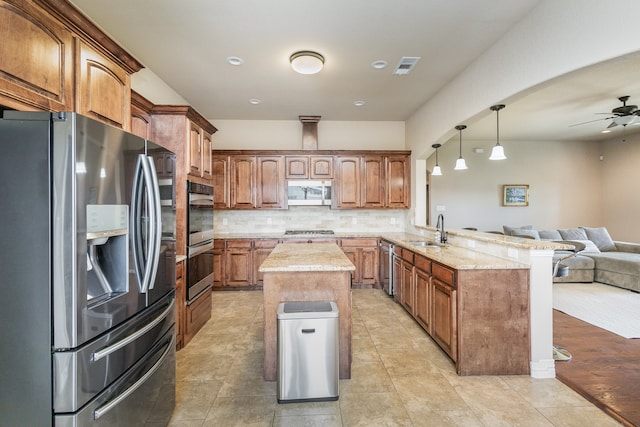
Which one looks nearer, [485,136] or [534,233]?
[534,233]

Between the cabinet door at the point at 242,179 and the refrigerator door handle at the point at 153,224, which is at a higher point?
the cabinet door at the point at 242,179

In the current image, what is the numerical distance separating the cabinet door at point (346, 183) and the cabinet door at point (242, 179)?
140cm

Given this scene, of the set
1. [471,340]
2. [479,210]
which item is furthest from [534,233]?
[471,340]

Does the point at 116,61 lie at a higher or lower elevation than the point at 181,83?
lower

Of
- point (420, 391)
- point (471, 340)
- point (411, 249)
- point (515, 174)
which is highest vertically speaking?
point (515, 174)

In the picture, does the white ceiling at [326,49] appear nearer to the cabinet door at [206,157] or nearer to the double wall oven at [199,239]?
the cabinet door at [206,157]

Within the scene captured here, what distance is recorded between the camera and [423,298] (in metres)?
3.20

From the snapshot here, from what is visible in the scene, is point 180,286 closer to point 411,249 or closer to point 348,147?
point 411,249

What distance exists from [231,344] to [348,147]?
12.6 feet

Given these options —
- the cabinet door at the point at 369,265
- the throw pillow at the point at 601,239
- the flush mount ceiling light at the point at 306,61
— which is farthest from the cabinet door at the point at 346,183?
the throw pillow at the point at 601,239

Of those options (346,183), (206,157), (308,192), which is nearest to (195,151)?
(206,157)

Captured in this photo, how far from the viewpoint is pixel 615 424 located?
6.18ft

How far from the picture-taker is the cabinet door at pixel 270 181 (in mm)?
5133

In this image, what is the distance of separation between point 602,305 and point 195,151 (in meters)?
5.50
